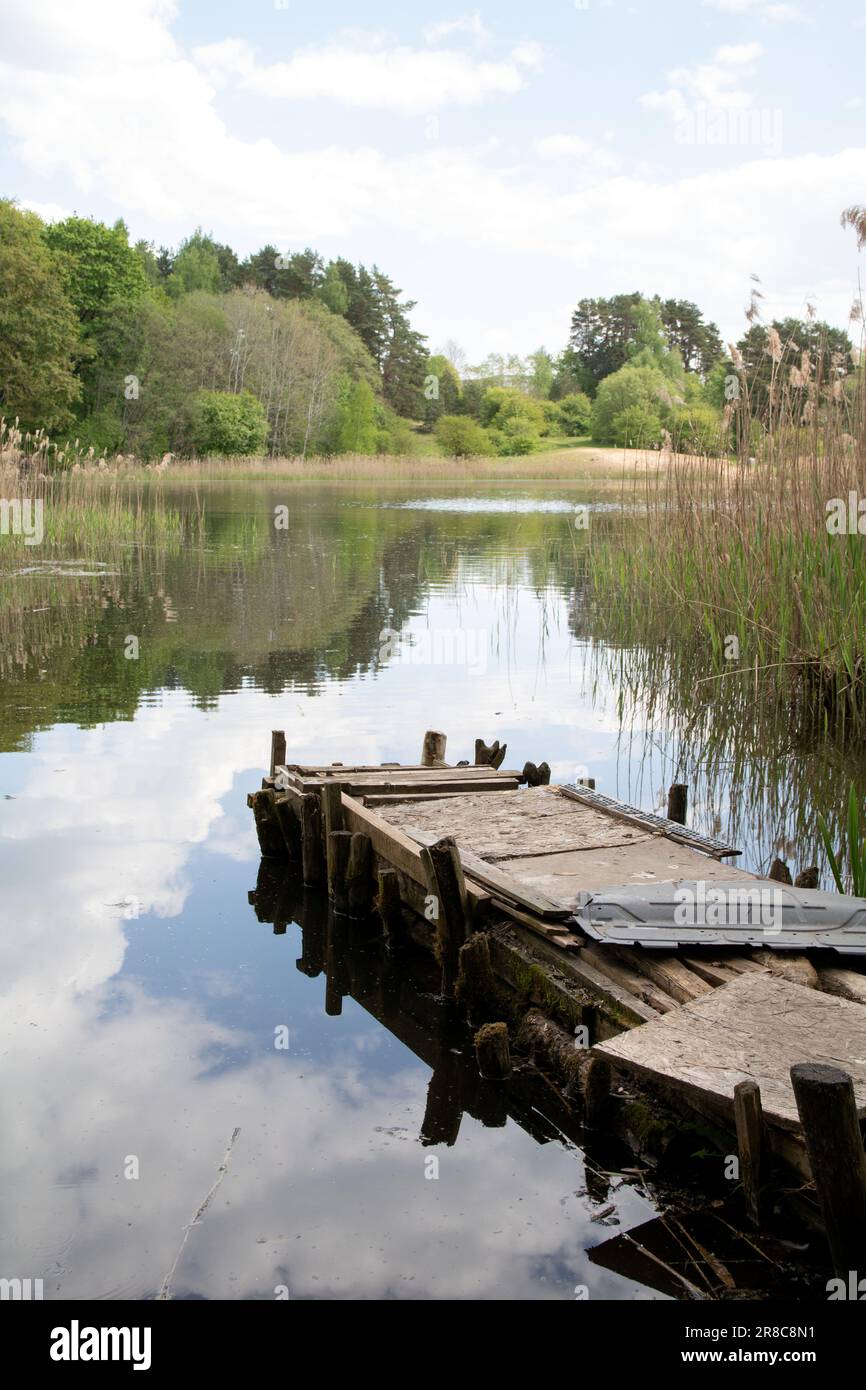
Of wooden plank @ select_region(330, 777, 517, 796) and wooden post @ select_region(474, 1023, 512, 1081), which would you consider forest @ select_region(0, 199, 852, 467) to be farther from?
wooden post @ select_region(474, 1023, 512, 1081)

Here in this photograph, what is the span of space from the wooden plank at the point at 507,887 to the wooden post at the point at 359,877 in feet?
1.02

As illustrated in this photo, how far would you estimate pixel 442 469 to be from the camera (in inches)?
1941

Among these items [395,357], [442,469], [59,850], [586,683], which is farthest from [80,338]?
[59,850]

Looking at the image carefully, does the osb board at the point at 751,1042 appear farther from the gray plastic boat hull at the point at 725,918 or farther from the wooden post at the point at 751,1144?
the gray plastic boat hull at the point at 725,918

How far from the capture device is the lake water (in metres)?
3.69

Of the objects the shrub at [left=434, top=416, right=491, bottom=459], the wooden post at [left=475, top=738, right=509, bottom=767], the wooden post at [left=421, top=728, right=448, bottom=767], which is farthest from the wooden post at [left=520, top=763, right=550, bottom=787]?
the shrub at [left=434, top=416, right=491, bottom=459]

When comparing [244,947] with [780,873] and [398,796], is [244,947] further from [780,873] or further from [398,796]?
[780,873]

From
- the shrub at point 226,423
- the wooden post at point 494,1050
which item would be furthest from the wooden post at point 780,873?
the shrub at point 226,423

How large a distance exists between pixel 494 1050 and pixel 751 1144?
1251 millimetres

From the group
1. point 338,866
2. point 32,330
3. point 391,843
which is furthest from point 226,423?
point 391,843

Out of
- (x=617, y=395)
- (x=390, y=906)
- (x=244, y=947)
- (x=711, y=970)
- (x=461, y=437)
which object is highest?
(x=617, y=395)

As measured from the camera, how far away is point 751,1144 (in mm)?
3375

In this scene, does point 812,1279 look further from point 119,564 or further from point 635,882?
point 119,564

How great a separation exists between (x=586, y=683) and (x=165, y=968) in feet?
21.5
